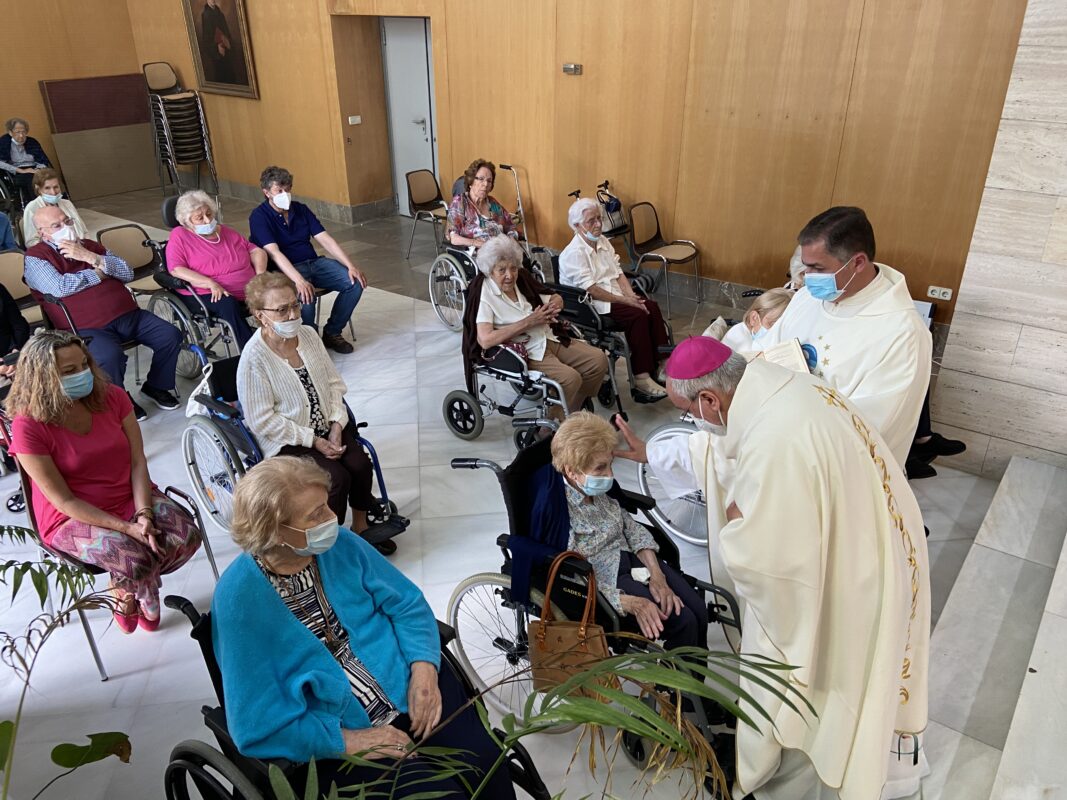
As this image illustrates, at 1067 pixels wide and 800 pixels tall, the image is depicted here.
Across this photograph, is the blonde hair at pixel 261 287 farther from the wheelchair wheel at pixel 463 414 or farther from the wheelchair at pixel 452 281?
the wheelchair at pixel 452 281

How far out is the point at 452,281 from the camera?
250 inches

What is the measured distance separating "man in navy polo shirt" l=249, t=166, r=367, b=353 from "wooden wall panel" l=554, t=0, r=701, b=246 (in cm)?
246

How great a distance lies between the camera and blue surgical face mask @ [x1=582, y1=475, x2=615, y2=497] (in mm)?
2629

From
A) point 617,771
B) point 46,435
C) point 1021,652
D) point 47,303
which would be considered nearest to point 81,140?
point 47,303

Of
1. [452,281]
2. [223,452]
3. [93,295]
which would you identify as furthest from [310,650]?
[452,281]

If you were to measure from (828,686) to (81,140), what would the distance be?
11.1 m

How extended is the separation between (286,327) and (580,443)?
158 cm

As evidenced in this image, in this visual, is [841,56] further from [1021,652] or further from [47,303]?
[47,303]

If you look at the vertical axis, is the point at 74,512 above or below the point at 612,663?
below

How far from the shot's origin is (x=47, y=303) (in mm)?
4613

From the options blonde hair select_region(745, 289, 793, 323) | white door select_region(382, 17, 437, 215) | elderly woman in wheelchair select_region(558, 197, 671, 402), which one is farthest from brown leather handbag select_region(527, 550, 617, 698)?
white door select_region(382, 17, 437, 215)

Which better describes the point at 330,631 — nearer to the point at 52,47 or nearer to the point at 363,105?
the point at 363,105

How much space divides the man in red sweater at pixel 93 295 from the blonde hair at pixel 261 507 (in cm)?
281

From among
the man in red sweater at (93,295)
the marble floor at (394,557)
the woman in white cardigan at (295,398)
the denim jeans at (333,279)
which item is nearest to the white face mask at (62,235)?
the man in red sweater at (93,295)
